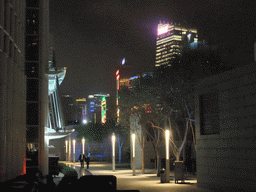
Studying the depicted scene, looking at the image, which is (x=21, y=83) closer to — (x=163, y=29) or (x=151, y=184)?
(x=151, y=184)

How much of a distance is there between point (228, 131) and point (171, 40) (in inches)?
3826

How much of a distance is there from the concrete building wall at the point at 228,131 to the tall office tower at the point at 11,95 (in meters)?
9.82

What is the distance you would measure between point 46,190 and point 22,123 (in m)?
9.92

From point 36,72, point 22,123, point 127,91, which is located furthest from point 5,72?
point 127,91

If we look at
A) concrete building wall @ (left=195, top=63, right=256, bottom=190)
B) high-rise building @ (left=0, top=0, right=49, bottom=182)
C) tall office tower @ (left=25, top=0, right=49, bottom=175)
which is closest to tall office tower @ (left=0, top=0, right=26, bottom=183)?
high-rise building @ (left=0, top=0, right=49, bottom=182)

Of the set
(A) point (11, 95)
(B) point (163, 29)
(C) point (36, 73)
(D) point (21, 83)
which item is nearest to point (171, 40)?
(B) point (163, 29)

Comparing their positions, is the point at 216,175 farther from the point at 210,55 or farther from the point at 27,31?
the point at 27,31

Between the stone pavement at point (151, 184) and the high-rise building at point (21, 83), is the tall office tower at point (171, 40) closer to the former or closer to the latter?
the stone pavement at point (151, 184)

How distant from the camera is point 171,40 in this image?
11262 centimetres

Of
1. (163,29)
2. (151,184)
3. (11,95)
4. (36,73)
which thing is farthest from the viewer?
(163,29)

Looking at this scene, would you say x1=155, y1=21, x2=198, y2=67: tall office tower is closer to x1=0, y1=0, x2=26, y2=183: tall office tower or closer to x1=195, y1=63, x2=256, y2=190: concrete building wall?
x1=195, y1=63, x2=256, y2=190: concrete building wall

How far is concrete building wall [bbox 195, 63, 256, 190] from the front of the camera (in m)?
15.8

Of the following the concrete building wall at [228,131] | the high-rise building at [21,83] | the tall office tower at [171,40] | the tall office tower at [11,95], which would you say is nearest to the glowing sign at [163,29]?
the tall office tower at [171,40]

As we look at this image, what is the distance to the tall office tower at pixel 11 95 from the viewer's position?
15.3m
